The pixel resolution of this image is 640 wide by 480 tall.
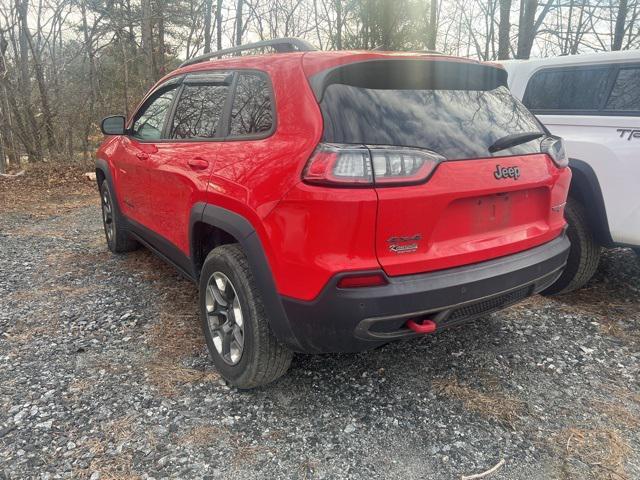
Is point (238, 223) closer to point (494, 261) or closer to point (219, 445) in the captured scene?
point (219, 445)

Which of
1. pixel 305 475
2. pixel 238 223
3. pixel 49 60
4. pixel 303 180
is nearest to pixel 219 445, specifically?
pixel 305 475

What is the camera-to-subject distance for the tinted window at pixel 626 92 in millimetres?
3527

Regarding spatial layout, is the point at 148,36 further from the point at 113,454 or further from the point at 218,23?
the point at 113,454

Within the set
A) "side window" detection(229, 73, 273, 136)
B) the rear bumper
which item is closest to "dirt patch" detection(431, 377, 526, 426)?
the rear bumper

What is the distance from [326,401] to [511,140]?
5.36ft

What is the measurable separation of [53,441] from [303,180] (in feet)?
5.59

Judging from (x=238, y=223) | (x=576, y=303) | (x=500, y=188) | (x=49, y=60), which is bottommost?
(x=576, y=303)

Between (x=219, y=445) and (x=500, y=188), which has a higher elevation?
(x=500, y=188)

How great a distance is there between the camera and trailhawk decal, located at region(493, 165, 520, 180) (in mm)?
2262

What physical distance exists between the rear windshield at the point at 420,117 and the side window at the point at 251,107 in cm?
42

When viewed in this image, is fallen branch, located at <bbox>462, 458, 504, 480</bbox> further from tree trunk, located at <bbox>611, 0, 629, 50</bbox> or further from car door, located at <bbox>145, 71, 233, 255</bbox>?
tree trunk, located at <bbox>611, 0, 629, 50</bbox>

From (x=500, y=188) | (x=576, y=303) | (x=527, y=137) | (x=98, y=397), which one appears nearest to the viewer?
(x=500, y=188)

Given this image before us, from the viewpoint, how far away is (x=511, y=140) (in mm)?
2363

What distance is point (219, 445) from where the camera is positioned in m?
2.29
